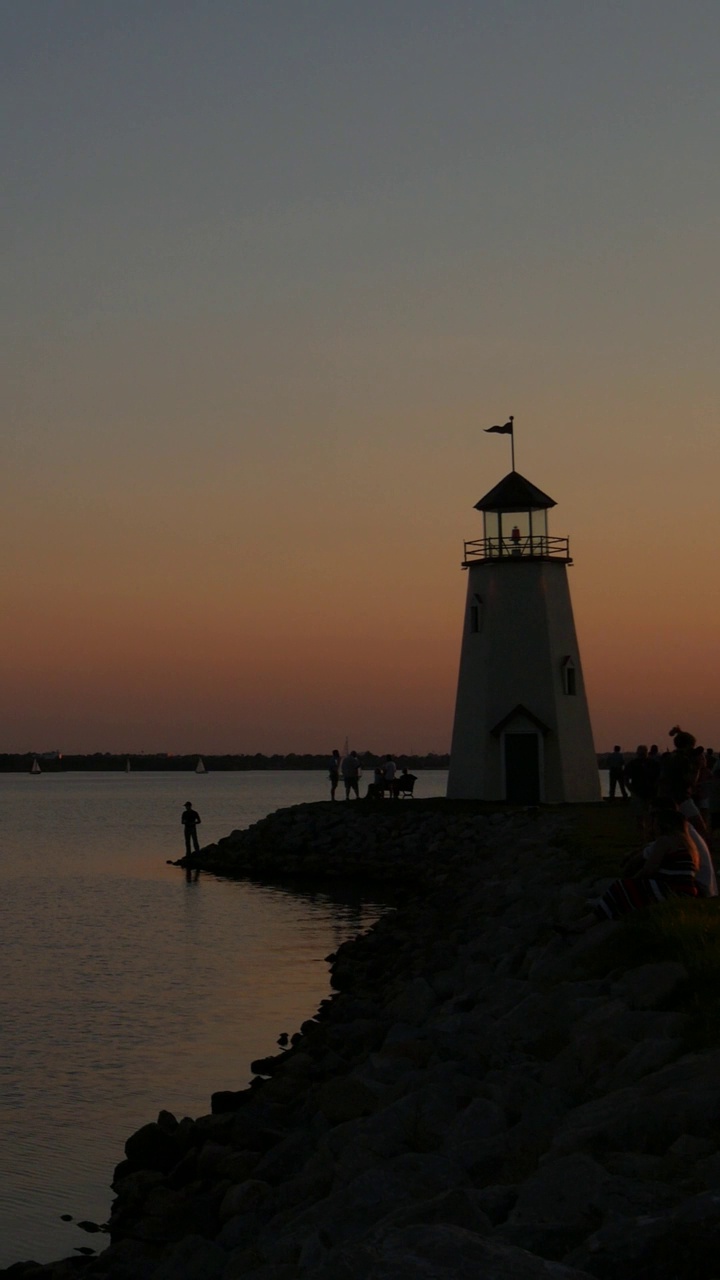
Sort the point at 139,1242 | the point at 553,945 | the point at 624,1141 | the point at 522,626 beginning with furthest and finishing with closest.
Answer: the point at 522,626 < the point at 553,945 < the point at 139,1242 < the point at 624,1141

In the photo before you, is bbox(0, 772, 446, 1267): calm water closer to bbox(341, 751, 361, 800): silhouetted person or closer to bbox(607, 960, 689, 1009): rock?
bbox(607, 960, 689, 1009): rock

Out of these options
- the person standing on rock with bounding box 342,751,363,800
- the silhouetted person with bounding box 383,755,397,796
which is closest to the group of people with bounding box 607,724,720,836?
the silhouetted person with bounding box 383,755,397,796

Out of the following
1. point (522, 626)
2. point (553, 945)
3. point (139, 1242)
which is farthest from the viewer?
point (522, 626)

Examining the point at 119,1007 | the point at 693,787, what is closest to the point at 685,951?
the point at 693,787

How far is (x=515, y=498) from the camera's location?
39469 millimetres

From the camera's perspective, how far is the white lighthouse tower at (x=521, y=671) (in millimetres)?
38656

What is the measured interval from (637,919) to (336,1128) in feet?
11.6

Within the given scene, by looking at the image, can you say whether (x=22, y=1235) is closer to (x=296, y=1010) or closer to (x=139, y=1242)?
(x=139, y=1242)

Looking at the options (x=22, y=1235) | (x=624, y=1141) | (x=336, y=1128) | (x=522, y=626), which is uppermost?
(x=522, y=626)

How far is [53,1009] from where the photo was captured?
19531 millimetres

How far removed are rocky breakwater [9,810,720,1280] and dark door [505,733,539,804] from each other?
78.0 feet

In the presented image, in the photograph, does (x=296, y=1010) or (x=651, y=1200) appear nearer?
(x=651, y=1200)

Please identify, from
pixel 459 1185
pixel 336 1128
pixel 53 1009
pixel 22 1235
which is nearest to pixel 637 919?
pixel 336 1128

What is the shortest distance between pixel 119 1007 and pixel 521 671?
21.2m
